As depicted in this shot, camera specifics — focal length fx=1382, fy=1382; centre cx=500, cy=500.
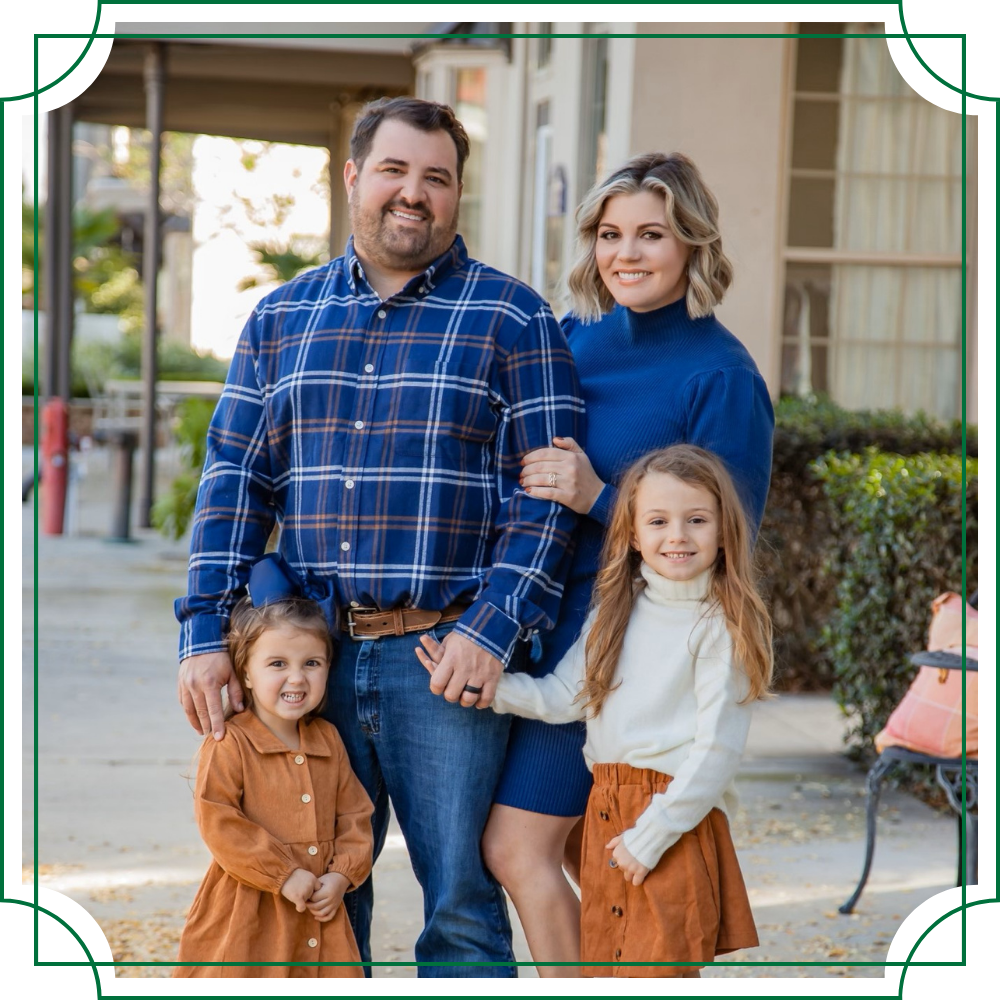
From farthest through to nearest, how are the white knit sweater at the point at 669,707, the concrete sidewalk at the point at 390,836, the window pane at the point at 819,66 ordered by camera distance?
the window pane at the point at 819,66, the concrete sidewalk at the point at 390,836, the white knit sweater at the point at 669,707

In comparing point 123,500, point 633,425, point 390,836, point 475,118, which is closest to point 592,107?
point 475,118

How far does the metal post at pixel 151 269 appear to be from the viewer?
1091 centimetres

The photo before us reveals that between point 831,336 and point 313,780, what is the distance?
549cm

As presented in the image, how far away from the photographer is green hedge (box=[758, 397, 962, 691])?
6.39 metres

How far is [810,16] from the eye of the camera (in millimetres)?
2854

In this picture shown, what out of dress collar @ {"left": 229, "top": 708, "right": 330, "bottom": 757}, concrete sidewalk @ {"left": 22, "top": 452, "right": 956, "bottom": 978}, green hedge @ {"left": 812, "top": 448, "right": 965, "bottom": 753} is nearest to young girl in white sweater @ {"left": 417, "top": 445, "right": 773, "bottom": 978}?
dress collar @ {"left": 229, "top": 708, "right": 330, "bottom": 757}

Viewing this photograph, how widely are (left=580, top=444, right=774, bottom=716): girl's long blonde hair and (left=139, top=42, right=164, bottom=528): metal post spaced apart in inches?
340

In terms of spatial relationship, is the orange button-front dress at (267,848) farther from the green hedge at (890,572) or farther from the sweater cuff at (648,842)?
the green hedge at (890,572)

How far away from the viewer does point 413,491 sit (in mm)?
2643

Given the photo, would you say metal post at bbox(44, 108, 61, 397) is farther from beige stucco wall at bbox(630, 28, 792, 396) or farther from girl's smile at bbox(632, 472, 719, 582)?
girl's smile at bbox(632, 472, 719, 582)

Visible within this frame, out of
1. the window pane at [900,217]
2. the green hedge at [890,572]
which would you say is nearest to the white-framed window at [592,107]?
the window pane at [900,217]

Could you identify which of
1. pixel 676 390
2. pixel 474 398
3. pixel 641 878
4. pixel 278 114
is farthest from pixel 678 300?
pixel 278 114

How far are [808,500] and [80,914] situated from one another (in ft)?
14.6

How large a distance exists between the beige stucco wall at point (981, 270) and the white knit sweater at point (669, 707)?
0.64 metres
